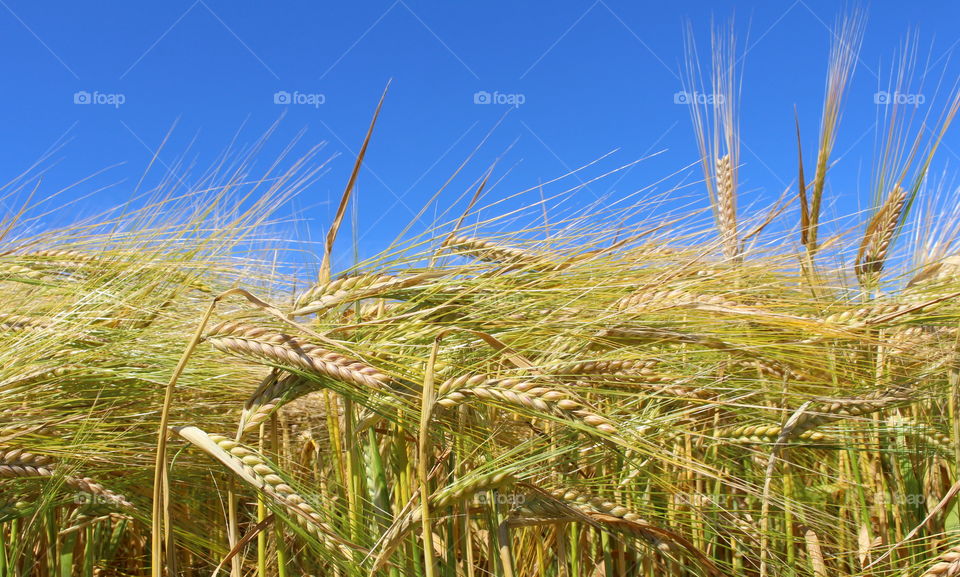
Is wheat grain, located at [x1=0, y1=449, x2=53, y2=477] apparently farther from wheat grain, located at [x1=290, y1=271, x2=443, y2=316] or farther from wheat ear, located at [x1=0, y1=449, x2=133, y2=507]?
wheat grain, located at [x1=290, y1=271, x2=443, y2=316]

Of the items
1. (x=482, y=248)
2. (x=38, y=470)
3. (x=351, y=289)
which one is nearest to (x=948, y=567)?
(x=482, y=248)

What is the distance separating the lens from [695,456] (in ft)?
5.50

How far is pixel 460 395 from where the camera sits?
0.97 m

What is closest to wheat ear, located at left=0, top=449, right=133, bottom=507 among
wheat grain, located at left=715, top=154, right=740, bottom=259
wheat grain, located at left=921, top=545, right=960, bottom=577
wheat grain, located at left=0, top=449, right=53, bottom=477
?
wheat grain, located at left=0, top=449, right=53, bottom=477

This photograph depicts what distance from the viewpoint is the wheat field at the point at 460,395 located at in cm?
105

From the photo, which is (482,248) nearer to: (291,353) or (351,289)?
(351,289)

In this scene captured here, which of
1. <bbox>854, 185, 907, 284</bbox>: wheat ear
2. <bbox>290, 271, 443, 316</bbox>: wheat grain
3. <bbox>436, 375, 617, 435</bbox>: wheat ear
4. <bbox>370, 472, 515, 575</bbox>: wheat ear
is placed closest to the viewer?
<bbox>436, 375, 617, 435</bbox>: wheat ear

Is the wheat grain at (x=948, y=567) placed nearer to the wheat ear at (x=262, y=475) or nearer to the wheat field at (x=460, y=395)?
the wheat field at (x=460, y=395)

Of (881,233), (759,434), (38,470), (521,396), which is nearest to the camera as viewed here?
(521,396)

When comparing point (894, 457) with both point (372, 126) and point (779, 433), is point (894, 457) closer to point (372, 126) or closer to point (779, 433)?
point (779, 433)

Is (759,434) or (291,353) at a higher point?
(291,353)

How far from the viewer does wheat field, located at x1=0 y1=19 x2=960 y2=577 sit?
41.4 inches

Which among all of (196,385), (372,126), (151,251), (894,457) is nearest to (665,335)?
(372,126)

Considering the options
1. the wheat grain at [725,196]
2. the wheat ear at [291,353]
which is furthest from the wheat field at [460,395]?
the wheat grain at [725,196]
